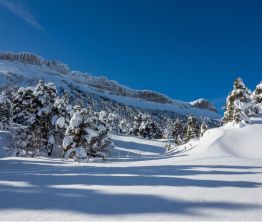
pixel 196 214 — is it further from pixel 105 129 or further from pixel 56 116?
pixel 56 116

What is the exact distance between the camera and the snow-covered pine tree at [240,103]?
37.0 m

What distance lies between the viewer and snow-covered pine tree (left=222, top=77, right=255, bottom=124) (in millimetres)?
36969

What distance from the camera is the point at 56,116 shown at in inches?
1462

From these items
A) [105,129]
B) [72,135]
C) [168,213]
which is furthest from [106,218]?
[105,129]

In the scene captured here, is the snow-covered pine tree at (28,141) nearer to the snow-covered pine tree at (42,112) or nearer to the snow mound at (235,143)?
the snow-covered pine tree at (42,112)

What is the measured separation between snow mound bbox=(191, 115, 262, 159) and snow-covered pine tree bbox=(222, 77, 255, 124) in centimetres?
163

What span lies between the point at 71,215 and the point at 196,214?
2871 mm

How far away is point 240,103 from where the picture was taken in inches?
1506

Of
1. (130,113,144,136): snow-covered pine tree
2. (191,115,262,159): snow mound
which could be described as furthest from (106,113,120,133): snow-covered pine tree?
(191,115,262,159): snow mound

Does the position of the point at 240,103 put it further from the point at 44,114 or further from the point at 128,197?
the point at 128,197

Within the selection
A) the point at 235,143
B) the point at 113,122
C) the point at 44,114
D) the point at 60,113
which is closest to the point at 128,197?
the point at 235,143

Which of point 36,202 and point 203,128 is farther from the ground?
point 203,128

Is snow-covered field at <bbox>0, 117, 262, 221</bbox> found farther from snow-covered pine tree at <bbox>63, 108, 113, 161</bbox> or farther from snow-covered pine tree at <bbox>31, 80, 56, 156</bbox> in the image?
snow-covered pine tree at <bbox>31, 80, 56, 156</bbox>

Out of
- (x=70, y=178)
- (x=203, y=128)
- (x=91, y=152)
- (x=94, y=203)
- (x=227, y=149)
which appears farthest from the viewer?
(x=203, y=128)
